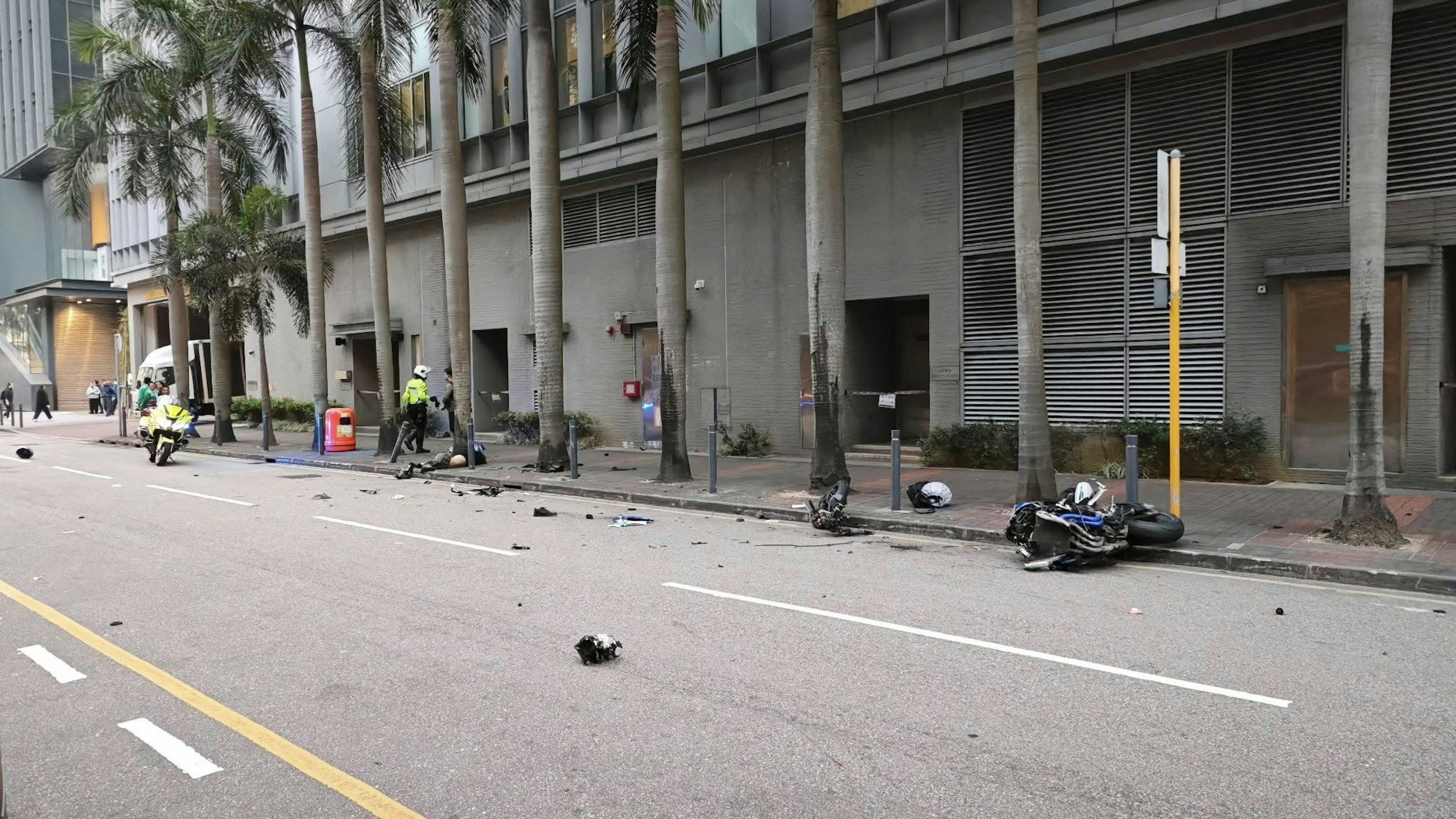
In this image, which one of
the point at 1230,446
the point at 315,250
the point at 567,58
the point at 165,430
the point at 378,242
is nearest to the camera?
the point at 1230,446

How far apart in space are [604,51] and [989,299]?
11336 mm

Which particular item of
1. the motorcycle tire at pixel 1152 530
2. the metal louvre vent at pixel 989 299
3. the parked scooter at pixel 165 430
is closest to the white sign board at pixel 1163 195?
the motorcycle tire at pixel 1152 530

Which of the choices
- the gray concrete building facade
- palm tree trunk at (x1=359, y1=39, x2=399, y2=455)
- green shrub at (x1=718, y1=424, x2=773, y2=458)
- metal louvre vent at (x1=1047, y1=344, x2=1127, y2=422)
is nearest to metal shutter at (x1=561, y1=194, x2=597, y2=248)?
the gray concrete building facade

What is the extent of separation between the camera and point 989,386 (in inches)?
635

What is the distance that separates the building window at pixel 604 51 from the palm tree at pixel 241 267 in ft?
31.4

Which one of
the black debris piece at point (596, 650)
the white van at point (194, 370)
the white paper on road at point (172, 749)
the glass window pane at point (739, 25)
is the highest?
the glass window pane at point (739, 25)

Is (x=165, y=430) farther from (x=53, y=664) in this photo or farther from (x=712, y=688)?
(x=712, y=688)

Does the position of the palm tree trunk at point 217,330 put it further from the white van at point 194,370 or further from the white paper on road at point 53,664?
the white paper on road at point 53,664

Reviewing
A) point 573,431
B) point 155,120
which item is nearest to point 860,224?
point 573,431

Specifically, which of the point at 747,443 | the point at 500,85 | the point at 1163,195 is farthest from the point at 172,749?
the point at 500,85

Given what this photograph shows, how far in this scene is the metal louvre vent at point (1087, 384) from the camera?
14.8m

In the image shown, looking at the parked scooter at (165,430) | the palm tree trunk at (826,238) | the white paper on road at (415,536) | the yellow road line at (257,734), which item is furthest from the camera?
the parked scooter at (165,430)

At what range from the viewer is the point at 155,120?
27000 millimetres

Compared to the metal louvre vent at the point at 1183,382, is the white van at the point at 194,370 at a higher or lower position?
higher
